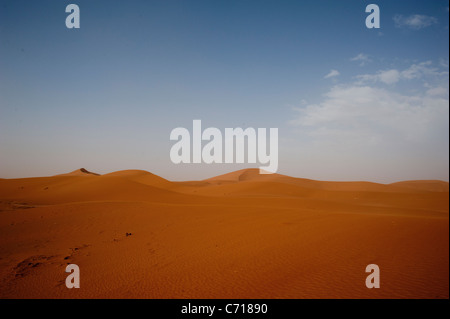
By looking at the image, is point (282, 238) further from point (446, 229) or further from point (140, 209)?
point (140, 209)

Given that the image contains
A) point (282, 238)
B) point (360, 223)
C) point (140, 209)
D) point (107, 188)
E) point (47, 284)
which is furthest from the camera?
point (107, 188)

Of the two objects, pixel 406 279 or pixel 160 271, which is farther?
pixel 160 271

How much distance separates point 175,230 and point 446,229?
10808mm

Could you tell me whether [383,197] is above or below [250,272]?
below

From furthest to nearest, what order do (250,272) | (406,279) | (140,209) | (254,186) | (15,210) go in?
(254,186) → (140,209) → (15,210) → (250,272) → (406,279)

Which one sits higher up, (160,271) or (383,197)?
(160,271)

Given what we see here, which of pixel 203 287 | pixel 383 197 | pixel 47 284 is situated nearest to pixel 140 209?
pixel 47 284

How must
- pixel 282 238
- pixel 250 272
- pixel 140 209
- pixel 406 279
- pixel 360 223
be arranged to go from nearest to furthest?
pixel 406 279 → pixel 250 272 → pixel 282 238 → pixel 360 223 → pixel 140 209

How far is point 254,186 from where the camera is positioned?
1458 inches

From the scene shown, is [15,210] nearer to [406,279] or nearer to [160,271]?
[160,271]

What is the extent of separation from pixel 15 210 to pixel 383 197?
35.1 metres

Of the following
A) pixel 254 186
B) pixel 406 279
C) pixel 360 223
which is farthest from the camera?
pixel 254 186

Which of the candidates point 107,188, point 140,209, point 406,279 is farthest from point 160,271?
point 107,188
